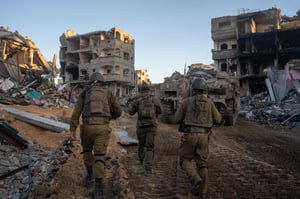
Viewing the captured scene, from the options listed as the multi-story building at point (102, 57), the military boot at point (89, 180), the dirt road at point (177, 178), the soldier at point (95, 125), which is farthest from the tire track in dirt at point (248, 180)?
the multi-story building at point (102, 57)

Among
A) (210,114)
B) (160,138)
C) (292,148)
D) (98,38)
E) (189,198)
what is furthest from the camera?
(98,38)

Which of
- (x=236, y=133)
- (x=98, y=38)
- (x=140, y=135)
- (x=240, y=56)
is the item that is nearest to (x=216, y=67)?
(x=240, y=56)

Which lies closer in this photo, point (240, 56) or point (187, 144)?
point (187, 144)

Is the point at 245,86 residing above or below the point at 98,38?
below

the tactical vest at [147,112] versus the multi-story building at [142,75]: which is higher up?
the multi-story building at [142,75]

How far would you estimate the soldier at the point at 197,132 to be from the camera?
12.1 feet

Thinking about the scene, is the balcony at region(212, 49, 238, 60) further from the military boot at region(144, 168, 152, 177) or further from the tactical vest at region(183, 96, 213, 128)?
the tactical vest at region(183, 96, 213, 128)

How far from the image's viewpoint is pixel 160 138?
8.99 metres

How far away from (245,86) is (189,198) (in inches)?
1244

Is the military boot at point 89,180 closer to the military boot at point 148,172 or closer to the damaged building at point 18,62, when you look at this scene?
the military boot at point 148,172

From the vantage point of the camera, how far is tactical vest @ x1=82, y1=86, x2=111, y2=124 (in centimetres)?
392

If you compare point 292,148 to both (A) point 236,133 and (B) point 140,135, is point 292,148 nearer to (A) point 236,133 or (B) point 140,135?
(A) point 236,133

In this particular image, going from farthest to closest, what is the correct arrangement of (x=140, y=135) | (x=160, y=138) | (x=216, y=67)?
1. (x=216, y=67)
2. (x=160, y=138)
3. (x=140, y=135)

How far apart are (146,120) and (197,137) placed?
157 centimetres
